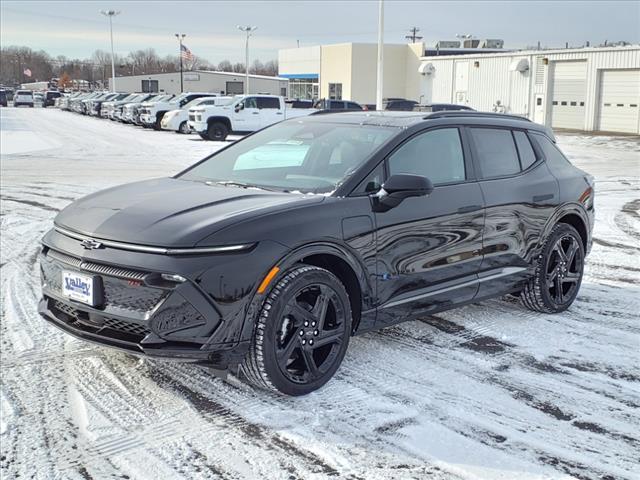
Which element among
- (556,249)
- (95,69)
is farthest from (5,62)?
(556,249)

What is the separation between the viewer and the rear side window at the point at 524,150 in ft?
19.5

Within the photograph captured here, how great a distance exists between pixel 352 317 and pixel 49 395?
6.10ft

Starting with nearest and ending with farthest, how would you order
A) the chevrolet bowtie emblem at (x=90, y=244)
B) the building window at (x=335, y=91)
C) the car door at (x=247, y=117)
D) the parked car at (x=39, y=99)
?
1. the chevrolet bowtie emblem at (x=90, y=244)
2. the car door at (x=247, y=117)
3. the building window at (x=335, y=91)
4. the parked car at (x=39, y=99)

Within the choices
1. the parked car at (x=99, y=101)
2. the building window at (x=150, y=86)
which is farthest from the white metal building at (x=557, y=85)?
the building window at (x=150, y=86)

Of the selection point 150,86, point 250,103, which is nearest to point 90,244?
point 250,103

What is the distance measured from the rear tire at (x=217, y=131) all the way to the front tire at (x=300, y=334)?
2402 centimetres

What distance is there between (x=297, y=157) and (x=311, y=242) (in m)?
1.24

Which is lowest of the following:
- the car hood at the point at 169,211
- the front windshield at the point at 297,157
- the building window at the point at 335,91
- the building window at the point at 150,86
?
the car hood at the point at 169,211

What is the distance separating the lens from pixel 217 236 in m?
3.85

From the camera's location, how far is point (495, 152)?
5691mm

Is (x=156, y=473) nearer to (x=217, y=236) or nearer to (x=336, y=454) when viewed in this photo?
(x=336, y=454)

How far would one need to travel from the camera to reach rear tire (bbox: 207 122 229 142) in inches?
1085

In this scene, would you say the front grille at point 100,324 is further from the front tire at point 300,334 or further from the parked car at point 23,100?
the parked car at point 23,100

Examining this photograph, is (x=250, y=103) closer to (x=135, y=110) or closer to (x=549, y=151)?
(x=135, y=110)
